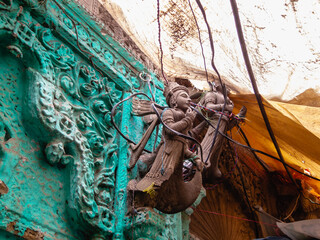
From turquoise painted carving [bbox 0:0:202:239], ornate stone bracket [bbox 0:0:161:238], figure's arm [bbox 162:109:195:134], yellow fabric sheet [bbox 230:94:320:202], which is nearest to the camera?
turquoise painted carving [bbox 0:0:202:239]

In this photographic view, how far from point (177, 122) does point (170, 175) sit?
0.37 m

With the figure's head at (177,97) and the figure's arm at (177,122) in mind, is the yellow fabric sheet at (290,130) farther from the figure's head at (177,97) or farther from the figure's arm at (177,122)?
the figure's arm at (177,122)

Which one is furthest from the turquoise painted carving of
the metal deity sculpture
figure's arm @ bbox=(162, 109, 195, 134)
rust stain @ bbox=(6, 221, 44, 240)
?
figure's arm @ bbox=(162, 109, 195, 134)

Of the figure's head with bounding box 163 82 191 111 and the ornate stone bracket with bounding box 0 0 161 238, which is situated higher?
the figure's head with bounding box 163 82 191 111

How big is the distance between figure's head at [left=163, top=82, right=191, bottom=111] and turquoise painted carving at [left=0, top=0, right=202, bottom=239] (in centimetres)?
42

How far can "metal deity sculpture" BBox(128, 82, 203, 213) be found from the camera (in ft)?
7.39

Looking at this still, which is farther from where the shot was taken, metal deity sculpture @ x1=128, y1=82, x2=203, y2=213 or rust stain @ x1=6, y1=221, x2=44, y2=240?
metal deity sculpture @ x1=128, y1=82, x2=203, y2=213

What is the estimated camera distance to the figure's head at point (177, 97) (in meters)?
2.57

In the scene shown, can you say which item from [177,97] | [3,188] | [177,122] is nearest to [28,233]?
[3,188]

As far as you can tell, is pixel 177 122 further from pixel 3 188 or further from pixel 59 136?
pixel 3 188

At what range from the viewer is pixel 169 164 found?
2.33m

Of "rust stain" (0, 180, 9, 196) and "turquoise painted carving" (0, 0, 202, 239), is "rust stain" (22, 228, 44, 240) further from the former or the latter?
"rust stain" (0, 180, 9, 196)

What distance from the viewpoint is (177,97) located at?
261 cm

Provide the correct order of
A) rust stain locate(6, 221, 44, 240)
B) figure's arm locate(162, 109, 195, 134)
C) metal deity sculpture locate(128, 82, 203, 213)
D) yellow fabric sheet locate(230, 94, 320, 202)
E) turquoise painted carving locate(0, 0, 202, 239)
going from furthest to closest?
yellow fabric sheet locate(230, 94, 320, 202) < figure's arm locate(162, 109, 195, 134) < metal deity sculpture locate(128, 82, 203, 213) < turquoise painted carving locate(0, 0, 202, 239) < rust stain locate(6, 221, 44, 240)
